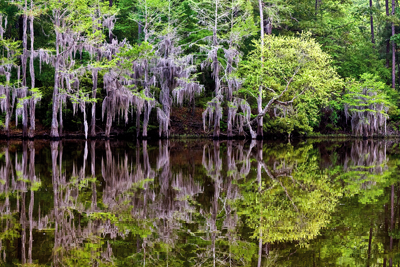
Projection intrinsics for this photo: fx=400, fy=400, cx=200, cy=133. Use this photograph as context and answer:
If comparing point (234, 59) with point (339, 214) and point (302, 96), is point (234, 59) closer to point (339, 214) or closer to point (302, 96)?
point (302, 96)

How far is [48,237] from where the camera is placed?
5.09m

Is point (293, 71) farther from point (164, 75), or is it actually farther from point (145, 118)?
point (145, 118)

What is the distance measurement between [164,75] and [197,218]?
2322 centimetres

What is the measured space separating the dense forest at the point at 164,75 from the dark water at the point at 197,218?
55.6 feet

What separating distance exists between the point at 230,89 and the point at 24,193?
74.3 feet

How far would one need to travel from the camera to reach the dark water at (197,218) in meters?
4.52

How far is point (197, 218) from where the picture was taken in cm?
620

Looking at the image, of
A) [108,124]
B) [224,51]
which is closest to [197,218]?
[108,124]

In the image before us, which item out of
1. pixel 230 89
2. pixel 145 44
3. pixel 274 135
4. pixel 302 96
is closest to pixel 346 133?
pixel 274 135

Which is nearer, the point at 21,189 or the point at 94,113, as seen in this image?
the point at 21,189

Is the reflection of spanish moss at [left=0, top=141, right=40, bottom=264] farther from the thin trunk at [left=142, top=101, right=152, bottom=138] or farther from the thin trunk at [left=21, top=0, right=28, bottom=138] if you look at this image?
the thin trunk at [left=142, top=101, right=152, bottom=138]

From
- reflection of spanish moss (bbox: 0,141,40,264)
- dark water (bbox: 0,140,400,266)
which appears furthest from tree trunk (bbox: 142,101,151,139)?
dark water (bbox: 0,140,400,266)

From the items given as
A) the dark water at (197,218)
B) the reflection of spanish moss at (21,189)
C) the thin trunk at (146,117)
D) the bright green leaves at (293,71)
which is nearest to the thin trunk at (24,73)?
the thin trunk at (146,117)

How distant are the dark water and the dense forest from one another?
55.6 feet
